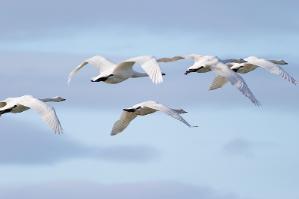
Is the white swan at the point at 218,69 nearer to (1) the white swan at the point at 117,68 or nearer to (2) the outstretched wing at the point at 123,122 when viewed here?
(1) the white swan at the point at 117,68

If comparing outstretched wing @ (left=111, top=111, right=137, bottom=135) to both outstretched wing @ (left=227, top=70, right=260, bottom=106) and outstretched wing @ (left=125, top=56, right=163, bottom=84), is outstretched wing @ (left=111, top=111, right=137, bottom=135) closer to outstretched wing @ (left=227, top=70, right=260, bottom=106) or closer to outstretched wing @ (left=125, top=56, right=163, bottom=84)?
outstretched wing @ (left=125, top=56, right=163, bottom=84)

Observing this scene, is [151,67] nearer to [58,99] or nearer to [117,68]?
[117,68]

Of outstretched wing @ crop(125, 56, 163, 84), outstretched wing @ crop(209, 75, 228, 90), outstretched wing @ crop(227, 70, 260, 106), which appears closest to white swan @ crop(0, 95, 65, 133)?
outstretched wing @ crop(125, 56, 163, 84)

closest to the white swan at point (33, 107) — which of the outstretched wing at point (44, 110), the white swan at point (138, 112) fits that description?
the outstretched wing at point (44, 110)

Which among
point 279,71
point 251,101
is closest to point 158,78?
point 251,101

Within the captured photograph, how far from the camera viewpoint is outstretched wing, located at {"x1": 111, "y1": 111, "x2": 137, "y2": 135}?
59406 millimetres

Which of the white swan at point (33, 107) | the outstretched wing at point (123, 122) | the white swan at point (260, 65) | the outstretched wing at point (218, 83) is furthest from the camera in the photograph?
the outstretched wing at point (218, 83)

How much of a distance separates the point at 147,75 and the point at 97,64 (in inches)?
96.8

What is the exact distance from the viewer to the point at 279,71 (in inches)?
2379

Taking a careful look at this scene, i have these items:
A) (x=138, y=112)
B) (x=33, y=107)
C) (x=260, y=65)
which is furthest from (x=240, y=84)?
(x=33, y=107)

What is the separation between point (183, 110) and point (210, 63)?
319cm

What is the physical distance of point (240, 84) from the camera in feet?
185

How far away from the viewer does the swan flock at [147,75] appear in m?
55.6

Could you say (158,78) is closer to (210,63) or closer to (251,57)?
(210,63)
